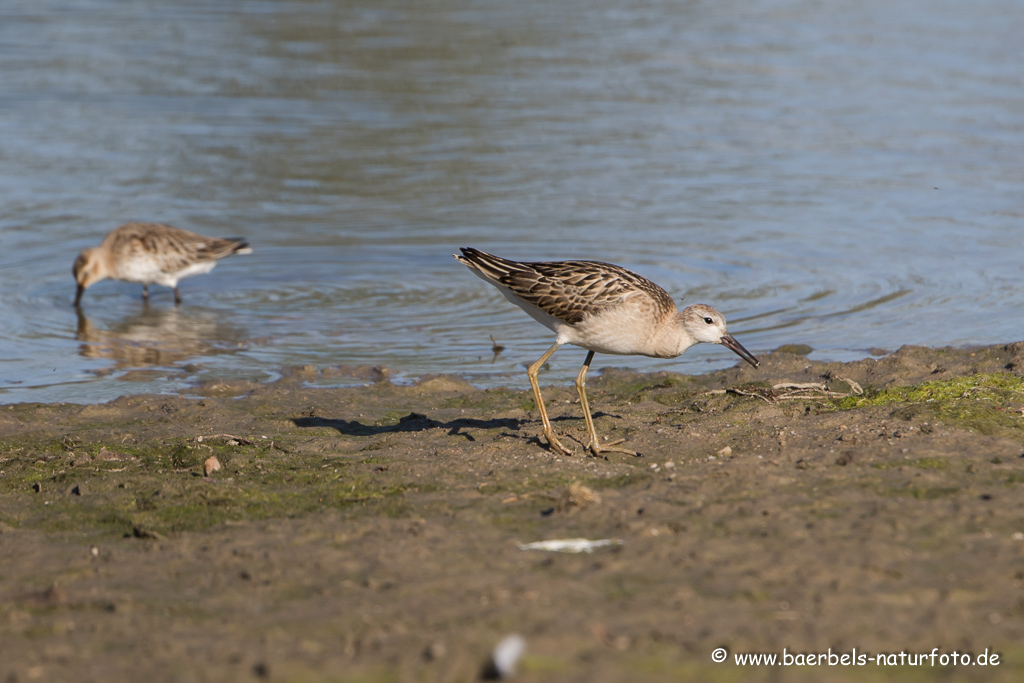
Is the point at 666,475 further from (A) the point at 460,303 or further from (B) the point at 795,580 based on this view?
(A) the point at 460,303

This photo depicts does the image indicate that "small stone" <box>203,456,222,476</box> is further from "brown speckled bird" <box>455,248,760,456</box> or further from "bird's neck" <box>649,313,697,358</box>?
"bird's neck" <box>649,313,697,358</box>

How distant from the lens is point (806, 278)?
12.5m

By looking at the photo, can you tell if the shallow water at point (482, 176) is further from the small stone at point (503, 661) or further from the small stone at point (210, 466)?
the small stone at point (503, 661)

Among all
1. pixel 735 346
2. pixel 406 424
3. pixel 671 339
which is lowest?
pixel 406 424

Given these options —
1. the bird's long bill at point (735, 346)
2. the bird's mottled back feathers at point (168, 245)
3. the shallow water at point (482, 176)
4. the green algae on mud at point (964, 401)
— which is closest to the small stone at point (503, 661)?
the green algae on mud at point (964, 401)

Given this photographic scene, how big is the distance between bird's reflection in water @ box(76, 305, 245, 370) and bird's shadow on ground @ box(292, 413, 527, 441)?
2.85 m

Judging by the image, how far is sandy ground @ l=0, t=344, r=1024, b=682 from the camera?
13.7 feet

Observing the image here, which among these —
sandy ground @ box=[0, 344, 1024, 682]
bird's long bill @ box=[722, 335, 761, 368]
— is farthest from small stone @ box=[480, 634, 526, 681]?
bird's long bill @ box=[722, 335, 761, 368]

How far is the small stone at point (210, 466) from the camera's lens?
6652 millimetres

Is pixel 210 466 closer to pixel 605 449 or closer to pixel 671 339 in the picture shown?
pixel 605 449

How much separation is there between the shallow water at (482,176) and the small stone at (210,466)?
308 cm

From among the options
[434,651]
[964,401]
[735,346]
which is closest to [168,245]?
[735,346]

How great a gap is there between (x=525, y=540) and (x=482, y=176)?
11.8 m

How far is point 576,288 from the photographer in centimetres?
745
